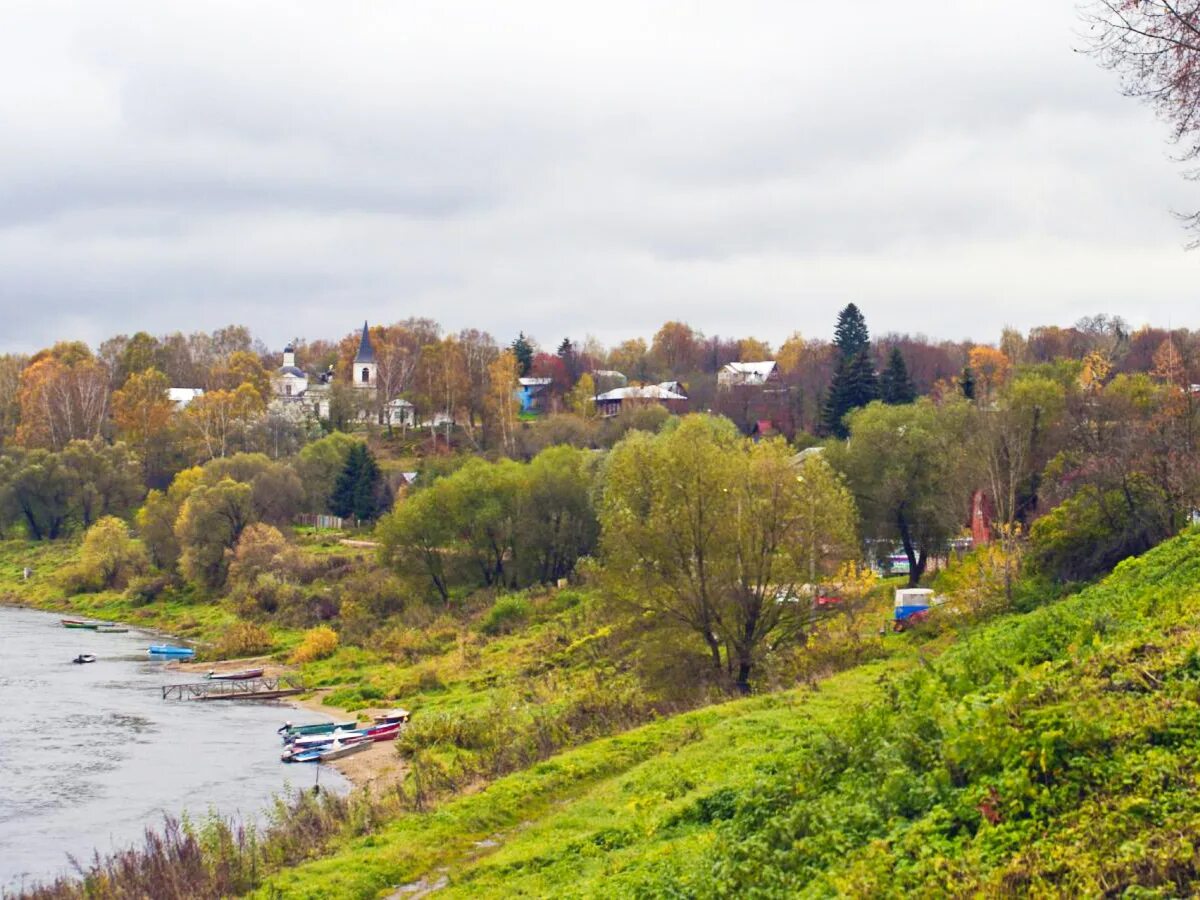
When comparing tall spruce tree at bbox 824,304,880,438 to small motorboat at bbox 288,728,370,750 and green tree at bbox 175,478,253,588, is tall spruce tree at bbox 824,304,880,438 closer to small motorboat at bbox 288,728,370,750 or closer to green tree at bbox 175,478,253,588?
green tree at bbox 175,478,253,588

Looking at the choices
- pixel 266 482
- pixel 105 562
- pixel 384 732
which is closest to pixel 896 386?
pixel 266 482

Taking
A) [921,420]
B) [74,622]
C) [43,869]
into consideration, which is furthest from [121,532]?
[43,869]

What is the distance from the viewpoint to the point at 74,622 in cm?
7156

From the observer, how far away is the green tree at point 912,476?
49.8 metres

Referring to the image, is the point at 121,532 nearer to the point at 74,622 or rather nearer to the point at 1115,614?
the point at 74,622

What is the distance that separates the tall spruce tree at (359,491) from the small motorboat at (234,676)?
3776cm

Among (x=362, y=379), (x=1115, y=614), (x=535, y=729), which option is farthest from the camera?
(x=362, y=379)

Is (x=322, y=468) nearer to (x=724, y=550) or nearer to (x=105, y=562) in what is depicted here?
(x=105, y=562)

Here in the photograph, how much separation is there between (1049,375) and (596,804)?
58657mm

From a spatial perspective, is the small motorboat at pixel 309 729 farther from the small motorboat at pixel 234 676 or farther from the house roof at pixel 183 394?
the house roof at pixel 183 394

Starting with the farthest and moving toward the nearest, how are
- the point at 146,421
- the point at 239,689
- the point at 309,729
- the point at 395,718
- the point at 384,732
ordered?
1. the point at 146,421
2. the point at 239,689
3. the point at 395,718
4. the point at 309,729
5. the point at 384,732

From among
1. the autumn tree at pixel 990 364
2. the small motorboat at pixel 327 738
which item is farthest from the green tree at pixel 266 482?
the autumn tree at pixel 990 364

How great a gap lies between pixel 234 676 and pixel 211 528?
2498cm

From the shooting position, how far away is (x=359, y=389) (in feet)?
425
